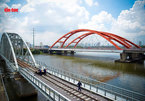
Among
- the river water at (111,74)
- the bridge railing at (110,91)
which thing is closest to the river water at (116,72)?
the river water at (111,74)

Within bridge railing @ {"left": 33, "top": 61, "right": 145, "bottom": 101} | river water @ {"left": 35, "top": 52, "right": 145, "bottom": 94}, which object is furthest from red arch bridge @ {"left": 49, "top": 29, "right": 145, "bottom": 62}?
bridge railing @ {"left": 33, "top": 61, "right": 145, "bottom": 101}

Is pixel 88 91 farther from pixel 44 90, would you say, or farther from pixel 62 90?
pixel 44 90

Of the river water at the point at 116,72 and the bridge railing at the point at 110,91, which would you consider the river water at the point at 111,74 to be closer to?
the river water at the point at 116,72

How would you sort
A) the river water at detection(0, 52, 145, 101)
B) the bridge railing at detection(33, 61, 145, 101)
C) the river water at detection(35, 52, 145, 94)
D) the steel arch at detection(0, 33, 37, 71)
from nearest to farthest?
the bridge railing at detection(33, 61, 145, 101)
the river water at detection(0, 52, 145, 101)
the river water at detection(35, 52, 145, 94)
the steel arch at detection(0, 33, 37, 71)

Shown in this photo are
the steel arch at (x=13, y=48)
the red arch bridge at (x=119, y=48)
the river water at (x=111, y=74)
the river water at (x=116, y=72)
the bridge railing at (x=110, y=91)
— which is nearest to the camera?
the bridge railing at (x=110, y=91)

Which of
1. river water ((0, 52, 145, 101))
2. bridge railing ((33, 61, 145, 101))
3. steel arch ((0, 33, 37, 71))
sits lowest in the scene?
river water ((0, 52, 145, 101))

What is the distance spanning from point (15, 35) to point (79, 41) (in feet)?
155

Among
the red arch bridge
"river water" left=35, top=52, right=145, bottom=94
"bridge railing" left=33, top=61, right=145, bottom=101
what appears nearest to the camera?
"bridge railing" left=33, top=61, right=145, bottom=101

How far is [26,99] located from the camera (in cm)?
1350

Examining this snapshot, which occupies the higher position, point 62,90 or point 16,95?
point 62,90

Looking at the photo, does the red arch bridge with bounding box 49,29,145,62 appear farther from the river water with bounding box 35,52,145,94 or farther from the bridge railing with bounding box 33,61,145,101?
the bridge railing with bounding box 33,61,145,101

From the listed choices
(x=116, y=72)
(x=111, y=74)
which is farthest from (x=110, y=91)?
(x=116, y=72)

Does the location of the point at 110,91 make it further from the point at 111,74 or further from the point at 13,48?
the point at 13,48

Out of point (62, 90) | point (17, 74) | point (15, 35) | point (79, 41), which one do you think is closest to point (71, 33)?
point (79, 41)
